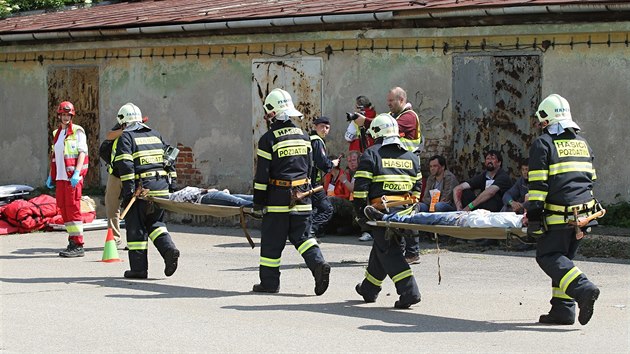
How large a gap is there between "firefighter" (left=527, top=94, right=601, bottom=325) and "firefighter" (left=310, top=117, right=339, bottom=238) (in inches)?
180

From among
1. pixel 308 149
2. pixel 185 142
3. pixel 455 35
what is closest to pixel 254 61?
pixel 185 142

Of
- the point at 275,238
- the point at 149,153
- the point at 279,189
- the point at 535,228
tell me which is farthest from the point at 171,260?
the point at 535,228

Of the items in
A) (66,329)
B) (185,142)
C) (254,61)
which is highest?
(254,61)

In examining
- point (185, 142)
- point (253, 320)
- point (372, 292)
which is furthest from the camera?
point (185, 142)

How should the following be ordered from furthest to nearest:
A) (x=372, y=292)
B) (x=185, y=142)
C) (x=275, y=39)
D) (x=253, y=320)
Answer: (x=185, y=142) → (x=275, y=39) → (x=372, y=292) → (x=253, y=320)

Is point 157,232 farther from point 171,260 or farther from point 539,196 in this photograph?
point 539,196

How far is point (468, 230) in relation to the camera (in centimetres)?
1027

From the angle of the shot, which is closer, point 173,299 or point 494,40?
point 173,299

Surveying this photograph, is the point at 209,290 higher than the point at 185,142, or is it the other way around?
the point at 185,142

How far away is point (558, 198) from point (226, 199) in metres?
4.19

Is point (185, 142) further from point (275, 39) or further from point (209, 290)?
point (209, 290)

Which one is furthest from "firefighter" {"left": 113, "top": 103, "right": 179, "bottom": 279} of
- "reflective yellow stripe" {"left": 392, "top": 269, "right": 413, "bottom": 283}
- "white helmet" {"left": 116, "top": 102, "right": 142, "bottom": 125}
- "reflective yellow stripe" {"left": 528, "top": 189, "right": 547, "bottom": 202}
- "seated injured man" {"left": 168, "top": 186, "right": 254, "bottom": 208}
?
"reflective yellow stripe" {"left": 528, "top": 189, "right": 547, "bottom": 202}

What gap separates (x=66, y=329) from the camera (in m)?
9.61

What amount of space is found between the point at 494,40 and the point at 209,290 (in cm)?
607
